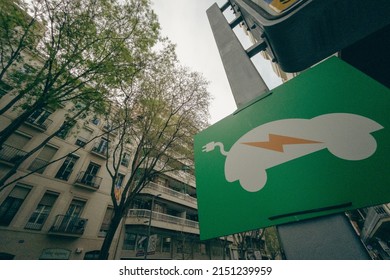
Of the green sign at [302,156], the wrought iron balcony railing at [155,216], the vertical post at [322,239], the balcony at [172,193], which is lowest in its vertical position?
the vertical post at [322,239]

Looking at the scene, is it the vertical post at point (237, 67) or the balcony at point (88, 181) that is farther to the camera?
the balcony at point (88, 181)

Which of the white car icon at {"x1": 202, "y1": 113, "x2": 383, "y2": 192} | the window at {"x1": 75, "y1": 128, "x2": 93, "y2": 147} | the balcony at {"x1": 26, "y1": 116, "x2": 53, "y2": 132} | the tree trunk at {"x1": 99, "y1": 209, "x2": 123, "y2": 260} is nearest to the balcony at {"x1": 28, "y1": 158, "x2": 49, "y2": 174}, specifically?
the balcony at {"x1": 26, "y1": 116, "x2": 53, "y2": 132}

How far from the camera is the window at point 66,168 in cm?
1478

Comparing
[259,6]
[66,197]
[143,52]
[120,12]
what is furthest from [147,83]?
[66,197]

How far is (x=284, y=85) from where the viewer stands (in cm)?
155

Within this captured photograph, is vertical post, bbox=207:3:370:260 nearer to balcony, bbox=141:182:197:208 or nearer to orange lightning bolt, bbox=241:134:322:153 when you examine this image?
orange lightning bolt, bbox=241:134:322:153

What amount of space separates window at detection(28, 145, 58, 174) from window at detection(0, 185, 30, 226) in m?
1.49

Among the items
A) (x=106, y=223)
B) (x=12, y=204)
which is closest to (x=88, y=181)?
(x=106, y=223)

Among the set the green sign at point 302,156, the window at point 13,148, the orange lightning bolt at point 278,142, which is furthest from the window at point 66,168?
the orange lightning bolt at point 278,142

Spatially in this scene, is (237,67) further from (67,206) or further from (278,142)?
(67,206)

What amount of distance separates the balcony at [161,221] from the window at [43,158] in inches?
318

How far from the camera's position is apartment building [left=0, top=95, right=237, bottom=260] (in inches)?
471

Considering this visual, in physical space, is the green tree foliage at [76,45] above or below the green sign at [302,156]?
above

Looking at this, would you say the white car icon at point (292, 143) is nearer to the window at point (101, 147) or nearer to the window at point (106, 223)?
the window at point (106, 223)
